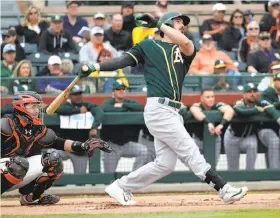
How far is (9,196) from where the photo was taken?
1164cm

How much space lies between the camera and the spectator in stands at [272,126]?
12078 millimetres

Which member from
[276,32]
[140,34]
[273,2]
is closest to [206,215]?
[140,34]

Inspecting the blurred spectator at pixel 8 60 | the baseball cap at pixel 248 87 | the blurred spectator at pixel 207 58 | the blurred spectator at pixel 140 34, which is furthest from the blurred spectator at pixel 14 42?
the baseball cap at pixel 248 87

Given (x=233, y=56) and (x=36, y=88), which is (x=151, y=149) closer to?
(x=36, y=88)

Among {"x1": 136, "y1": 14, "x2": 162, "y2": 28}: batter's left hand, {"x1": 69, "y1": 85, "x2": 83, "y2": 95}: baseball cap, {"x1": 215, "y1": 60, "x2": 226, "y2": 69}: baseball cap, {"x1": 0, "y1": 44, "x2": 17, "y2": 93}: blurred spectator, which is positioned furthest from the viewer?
{"x1": 215, "y1": 60, "x2": 226, "y2": 69}: baseball cap

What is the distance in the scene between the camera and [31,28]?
14.5 meters

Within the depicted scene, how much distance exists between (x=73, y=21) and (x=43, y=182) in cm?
613

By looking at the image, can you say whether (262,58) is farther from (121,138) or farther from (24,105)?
(24,105)

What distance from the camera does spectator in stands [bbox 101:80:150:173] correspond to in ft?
39.4

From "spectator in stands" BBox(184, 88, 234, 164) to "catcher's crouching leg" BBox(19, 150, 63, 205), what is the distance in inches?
125

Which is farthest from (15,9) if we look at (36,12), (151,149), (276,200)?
(276,200)

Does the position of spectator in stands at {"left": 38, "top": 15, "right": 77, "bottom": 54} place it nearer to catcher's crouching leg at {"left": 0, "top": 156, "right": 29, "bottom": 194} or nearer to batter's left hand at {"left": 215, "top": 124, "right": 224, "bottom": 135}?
batter's left hand at {"left": 215, "top": 124, "right": 224, "bottom": 135}

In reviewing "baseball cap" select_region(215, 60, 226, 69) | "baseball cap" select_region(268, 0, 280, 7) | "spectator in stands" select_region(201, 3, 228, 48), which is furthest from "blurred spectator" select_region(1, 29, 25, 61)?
"baseball cap" select_region(268, 0, 280, 7)

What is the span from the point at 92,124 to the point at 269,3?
566 centimetres
